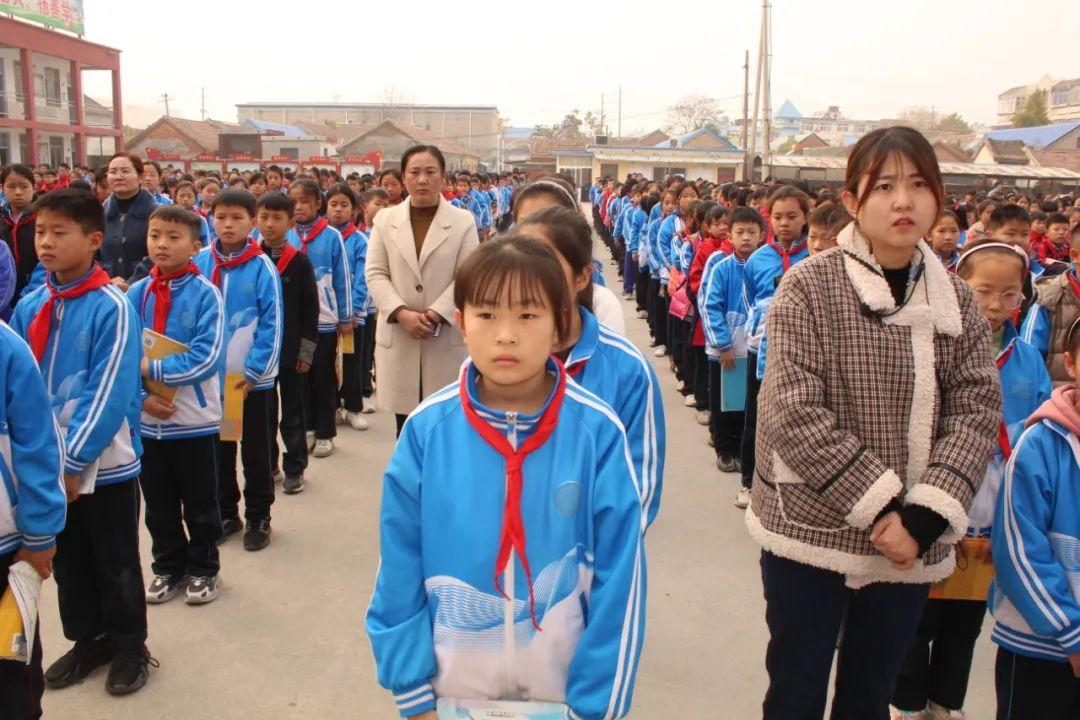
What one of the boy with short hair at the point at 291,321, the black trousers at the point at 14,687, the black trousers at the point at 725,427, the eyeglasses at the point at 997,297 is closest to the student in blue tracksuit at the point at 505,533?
the black trousers at the point at 14,687

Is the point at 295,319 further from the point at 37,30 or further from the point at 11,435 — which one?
the point at 37,30

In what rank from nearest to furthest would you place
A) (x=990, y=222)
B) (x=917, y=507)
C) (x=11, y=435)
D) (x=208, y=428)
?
(x=917, y=507), (x=11, y=435), (x=208, y=428), (x=990, y=222)

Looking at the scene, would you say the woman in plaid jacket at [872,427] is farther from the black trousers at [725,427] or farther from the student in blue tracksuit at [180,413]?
the black trousers at [725,427]

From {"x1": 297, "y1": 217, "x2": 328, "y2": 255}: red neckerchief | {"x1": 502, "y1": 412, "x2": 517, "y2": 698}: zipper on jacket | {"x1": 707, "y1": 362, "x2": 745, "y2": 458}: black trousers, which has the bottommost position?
{"x1": 707, "y1": 362, "x2": 745, "y2": 458}: black trousers

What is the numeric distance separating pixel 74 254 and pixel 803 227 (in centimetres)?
370

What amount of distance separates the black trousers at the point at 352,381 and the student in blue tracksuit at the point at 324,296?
69cm

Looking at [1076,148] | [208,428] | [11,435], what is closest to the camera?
[11,435]

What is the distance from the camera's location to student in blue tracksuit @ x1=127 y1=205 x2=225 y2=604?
3604mm

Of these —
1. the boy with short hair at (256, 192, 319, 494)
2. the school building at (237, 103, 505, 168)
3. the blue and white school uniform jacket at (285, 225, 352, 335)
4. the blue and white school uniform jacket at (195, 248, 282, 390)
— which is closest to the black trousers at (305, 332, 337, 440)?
the blue and white school uniform jacket at (285, 225, 352, 335)

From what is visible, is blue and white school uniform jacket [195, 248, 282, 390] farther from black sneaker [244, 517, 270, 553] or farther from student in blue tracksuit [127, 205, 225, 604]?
black sneaker [244, 517, 270, 553]

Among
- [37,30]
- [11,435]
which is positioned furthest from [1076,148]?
[11,435]

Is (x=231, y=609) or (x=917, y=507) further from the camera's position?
(x=231, y=609)

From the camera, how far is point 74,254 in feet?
9.75

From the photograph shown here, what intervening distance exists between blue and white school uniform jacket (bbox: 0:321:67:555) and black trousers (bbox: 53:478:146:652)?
72 centimetres
